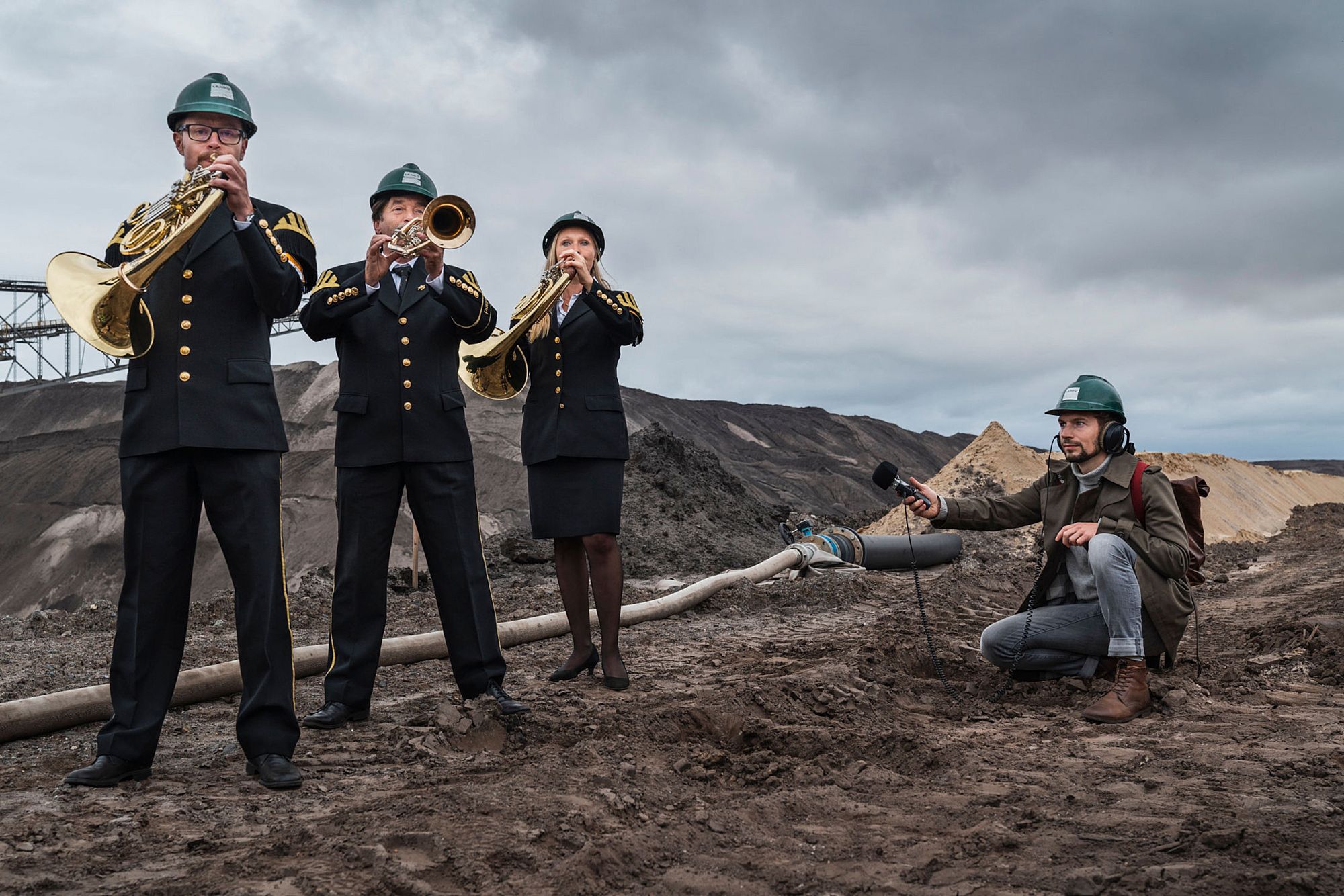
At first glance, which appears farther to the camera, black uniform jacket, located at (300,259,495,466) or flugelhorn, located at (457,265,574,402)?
flugelhorn, located at (457,265,574,402)

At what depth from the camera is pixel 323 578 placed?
38.7ft

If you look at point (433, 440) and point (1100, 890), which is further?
point (433, 440)

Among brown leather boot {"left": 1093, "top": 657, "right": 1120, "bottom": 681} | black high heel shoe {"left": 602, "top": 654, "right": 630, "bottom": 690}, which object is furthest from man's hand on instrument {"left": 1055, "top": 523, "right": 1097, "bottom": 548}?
black high heel shoe {"left": 602, "top": 654, "right": 630, "bottom": 690}

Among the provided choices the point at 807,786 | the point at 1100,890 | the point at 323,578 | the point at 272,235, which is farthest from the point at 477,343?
the point at 323,578

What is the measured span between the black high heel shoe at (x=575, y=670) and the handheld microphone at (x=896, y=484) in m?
1.79

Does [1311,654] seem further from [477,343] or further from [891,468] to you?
[477,343]

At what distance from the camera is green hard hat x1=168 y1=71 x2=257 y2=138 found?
3.77 m

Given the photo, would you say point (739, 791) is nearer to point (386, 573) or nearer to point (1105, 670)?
point (386, 573)

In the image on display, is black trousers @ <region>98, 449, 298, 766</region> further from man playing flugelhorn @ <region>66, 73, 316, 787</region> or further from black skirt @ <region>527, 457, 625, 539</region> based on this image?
black skirt @ <region>527, 457, 625, 539</region>

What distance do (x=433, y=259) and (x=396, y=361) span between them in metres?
0.48

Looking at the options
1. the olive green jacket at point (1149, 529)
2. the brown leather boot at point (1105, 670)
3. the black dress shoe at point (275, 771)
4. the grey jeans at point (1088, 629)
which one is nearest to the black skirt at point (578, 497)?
the black dress shoe at point (275, 771)

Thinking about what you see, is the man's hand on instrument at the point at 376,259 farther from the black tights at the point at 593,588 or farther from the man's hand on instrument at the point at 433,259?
the black tights at the point at 593,588

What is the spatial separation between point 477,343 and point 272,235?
1649mm

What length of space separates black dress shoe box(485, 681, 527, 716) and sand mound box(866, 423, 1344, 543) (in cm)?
1156
